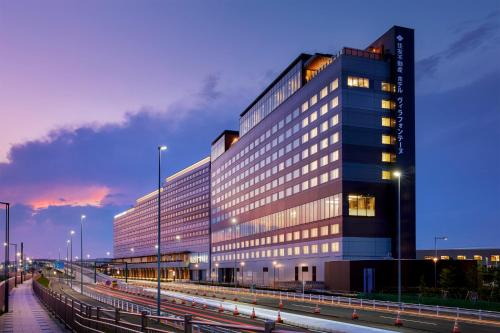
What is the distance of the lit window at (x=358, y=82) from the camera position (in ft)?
294

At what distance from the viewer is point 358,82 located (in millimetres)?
90500

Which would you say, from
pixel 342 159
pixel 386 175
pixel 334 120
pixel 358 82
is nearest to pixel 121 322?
pixel 342 159

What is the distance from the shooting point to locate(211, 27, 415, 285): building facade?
88.7 m

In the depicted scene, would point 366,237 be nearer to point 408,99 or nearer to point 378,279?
point 378,279

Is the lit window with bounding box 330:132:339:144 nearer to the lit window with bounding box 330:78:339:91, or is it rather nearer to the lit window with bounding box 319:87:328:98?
the lit window with bounding box 330:78:339:91

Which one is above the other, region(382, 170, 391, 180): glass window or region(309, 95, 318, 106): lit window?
region(309, 95, 318, 106): lit window

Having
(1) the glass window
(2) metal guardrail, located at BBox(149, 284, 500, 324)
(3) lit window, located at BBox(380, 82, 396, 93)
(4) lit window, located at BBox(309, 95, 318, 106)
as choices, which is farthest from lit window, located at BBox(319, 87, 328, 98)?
(2) metal guardrail, located at BBox(149, 284, 500, 324)

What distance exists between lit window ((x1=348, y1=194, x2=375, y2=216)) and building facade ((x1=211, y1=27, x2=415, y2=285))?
0.51 ft

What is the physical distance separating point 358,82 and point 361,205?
63.4 feet

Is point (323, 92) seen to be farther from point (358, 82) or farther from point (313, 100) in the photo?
point (358, 82)

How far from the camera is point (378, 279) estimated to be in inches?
3260

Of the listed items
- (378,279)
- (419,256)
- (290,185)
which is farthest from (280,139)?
(419,256)

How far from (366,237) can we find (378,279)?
7.91 m

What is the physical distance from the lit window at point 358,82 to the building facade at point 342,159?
158 mm
